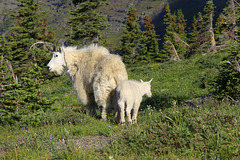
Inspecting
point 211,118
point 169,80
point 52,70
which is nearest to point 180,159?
point 211,118

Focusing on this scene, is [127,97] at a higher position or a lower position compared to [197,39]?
higher

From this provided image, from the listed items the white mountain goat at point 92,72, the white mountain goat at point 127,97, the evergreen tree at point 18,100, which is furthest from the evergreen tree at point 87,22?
the white mountain goat at point 127,97

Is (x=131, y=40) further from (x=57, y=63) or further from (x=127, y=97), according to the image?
(x=127, y=97)

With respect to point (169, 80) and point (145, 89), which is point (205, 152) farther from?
point (169, 80)

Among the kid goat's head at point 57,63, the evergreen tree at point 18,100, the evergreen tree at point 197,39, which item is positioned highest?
the kid goat's head at point 57,63

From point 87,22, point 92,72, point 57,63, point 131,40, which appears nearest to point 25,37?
point 87,22

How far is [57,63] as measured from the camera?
7.61m

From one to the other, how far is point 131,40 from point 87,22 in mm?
19039

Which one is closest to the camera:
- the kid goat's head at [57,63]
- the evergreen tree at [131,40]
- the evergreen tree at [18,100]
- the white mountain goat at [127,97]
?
the white mountain goat at [127,97]

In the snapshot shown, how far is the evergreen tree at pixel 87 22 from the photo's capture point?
28.5 metres

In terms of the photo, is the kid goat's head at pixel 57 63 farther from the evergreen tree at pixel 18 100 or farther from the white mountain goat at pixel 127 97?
the white mountain goat at pixel 127 97

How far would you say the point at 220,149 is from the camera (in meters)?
3.46

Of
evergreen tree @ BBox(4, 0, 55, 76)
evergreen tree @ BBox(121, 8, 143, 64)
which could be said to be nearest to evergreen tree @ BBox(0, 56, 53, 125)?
evergreen tree @ BBox(4, 0, 55, 76)

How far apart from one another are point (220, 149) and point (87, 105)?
5.06 meters
